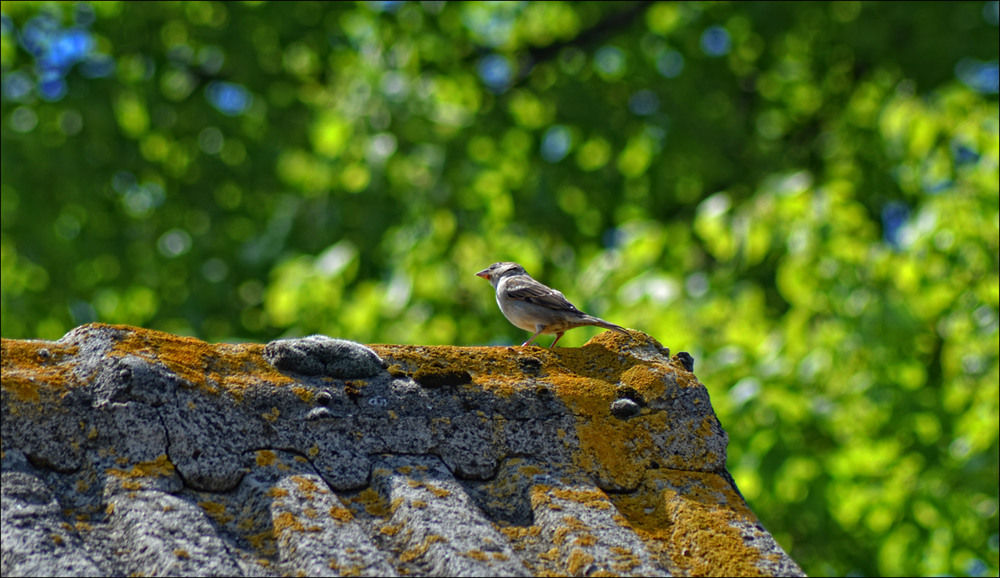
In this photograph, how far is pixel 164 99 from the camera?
15617 millimetres

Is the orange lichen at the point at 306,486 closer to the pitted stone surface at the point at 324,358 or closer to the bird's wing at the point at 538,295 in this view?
the pitted stone surface at the point at 324,358

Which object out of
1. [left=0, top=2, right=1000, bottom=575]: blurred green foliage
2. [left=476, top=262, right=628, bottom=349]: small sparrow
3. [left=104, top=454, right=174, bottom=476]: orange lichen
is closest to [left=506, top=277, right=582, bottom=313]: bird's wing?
[left=476, top=262, right=628, bottom=349]: small sparrow

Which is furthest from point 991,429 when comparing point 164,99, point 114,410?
point 164,99

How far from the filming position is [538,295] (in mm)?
5988

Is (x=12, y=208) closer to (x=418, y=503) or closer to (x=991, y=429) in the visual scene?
(x=991, y=429)

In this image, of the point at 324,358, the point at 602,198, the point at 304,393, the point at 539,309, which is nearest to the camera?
the point at 304,393

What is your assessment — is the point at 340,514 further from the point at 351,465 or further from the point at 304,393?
the point at 304,393

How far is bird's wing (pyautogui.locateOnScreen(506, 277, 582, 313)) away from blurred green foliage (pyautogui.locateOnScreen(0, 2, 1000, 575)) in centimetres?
303

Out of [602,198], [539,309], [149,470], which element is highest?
[602,198]

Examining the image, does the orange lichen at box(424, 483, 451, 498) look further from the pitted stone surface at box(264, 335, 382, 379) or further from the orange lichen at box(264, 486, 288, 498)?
the pitted stone surface at box(264, 335, 382, 379)

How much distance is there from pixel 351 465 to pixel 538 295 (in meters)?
3.08

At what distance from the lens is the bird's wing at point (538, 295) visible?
5922mm

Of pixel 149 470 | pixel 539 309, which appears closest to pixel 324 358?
pixel 149 470

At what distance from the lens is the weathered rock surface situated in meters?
2.56
